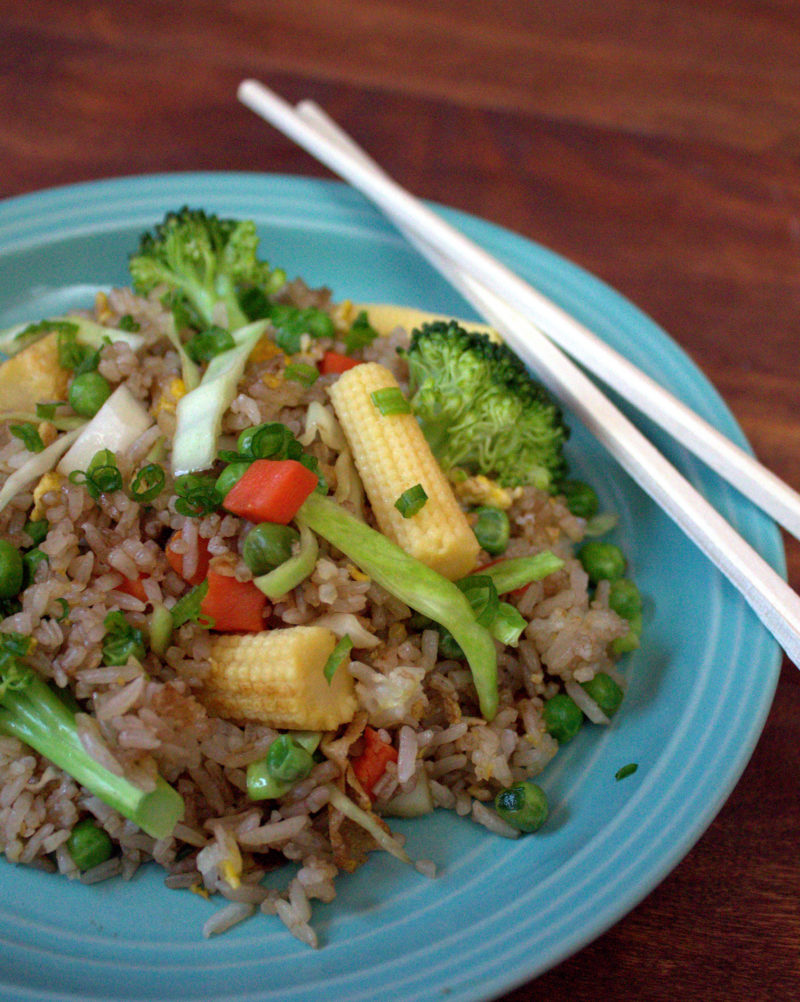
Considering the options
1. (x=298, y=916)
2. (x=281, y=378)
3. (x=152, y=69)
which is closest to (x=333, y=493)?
(x=281, y=378)

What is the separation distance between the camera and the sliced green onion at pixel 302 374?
310 cm

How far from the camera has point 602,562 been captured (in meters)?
3.29

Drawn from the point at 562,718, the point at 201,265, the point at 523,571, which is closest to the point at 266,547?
the point at 523,571

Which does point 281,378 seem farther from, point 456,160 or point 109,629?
point 456,160

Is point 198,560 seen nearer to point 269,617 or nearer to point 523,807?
point 269,617

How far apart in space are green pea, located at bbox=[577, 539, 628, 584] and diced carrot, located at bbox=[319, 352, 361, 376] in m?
1.17

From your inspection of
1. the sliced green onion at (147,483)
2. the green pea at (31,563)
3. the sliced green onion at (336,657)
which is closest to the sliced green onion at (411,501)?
the sliced green onion at (336,657)

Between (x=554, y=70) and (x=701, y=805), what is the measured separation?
5.15 m

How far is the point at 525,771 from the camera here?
2.83 meters

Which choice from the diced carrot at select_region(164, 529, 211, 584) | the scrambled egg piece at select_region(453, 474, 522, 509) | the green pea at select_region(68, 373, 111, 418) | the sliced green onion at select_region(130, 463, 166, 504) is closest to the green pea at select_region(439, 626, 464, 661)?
the scrambled egg piece at select_region(453, 474, 522, 509)

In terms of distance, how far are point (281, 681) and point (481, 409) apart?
132cm

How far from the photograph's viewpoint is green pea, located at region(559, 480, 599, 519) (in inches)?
137

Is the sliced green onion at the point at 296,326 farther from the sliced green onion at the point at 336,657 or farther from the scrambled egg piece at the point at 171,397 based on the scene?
the sliced green onion at the point at 336,657

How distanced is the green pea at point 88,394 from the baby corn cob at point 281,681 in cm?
98
